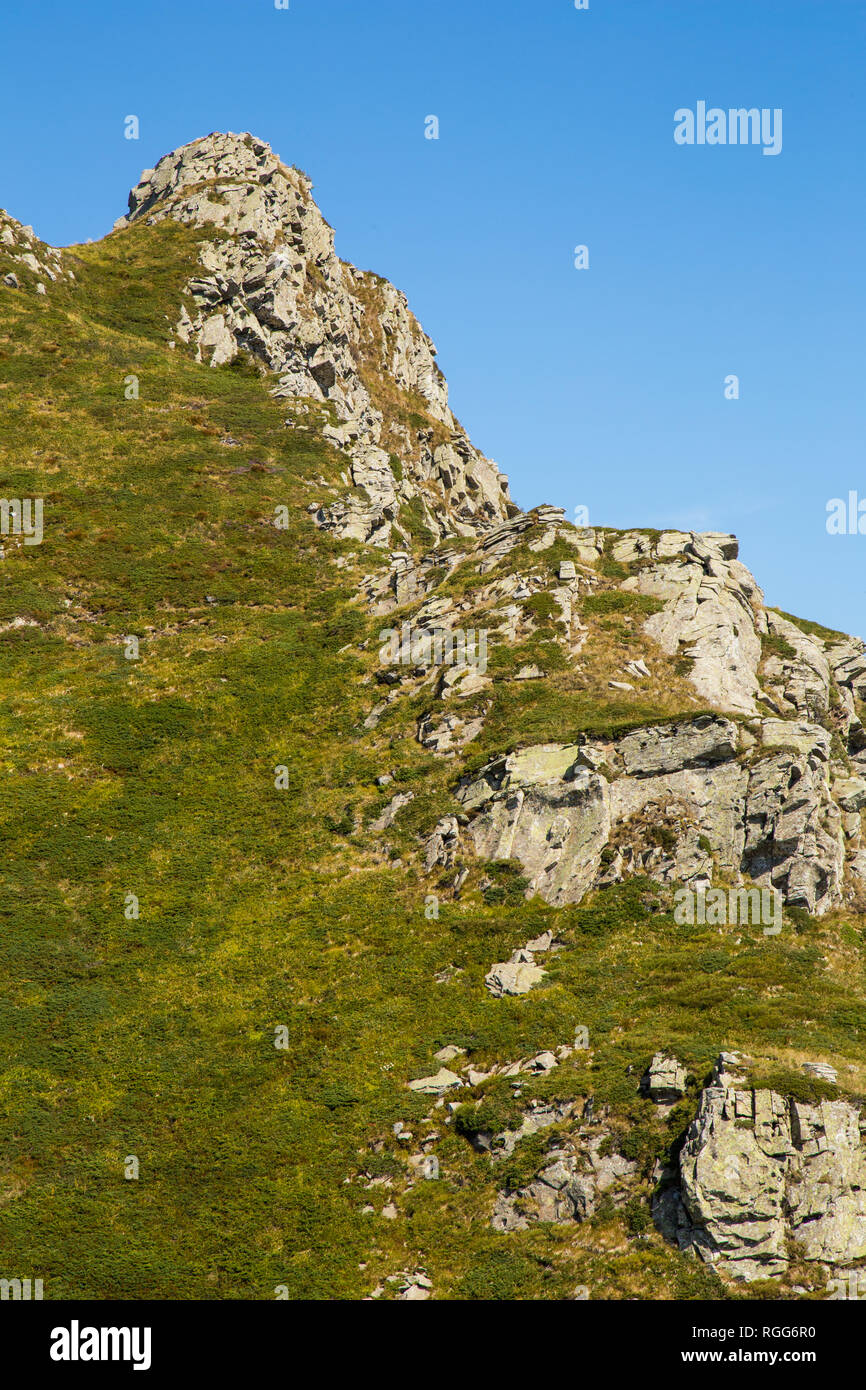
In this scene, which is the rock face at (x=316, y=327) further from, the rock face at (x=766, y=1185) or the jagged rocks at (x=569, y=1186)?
the rock face at (x=766, y=1185)

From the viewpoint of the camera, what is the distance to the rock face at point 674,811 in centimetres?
4131

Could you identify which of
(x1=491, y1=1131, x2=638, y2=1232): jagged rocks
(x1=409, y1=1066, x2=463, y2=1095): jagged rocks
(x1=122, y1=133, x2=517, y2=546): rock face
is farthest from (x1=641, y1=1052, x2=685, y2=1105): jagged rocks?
(x1=122, y1=133, x2=517, y2=546): rock face

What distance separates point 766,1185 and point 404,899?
20.4m

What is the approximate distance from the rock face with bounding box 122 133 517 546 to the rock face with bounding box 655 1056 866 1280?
6155 centimetres

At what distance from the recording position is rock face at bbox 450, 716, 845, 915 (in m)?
41.3

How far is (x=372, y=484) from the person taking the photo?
84.1m

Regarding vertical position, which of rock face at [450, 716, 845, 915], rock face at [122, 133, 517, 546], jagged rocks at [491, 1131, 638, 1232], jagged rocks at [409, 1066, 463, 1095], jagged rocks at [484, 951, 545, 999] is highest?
rock face at [122, 133, 517, 546]

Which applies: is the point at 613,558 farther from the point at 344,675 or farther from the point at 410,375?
the point at 410,375

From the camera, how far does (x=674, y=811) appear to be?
43.0 meters

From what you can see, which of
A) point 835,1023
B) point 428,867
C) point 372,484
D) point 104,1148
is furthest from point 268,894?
point 372,484

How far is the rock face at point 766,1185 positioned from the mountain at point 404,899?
94 millimetres

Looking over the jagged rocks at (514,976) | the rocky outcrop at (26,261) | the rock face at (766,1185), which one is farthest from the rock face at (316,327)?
the rock face at (766,1185)

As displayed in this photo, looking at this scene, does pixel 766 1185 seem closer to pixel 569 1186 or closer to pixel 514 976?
pixel 569 1186

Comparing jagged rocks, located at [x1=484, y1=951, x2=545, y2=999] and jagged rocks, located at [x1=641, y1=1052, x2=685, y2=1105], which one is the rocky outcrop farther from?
jagged rocks, located at [x1=641, y1=1052, x2=685, y2=1105]
